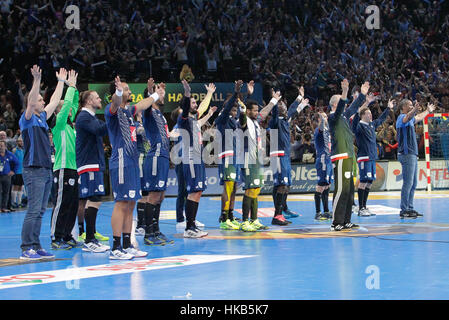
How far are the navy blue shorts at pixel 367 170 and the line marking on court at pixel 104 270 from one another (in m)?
5.89

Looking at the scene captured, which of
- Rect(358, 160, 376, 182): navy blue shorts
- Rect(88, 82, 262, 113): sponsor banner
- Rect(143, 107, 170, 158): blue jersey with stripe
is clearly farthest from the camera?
Rect(88, 82, 262, 113): sponsor banner

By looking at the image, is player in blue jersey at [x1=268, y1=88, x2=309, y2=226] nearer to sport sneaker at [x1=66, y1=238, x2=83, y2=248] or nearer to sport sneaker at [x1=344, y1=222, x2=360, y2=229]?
sport sneaker at [x1=344, y1=222, x2=360, y2=229]

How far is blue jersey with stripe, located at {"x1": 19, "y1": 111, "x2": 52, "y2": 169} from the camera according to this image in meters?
8.43

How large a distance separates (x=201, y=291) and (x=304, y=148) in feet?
51.1

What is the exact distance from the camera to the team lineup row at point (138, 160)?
8.26 meters

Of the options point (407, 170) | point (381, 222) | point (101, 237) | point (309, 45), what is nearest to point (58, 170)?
point (101, 237)

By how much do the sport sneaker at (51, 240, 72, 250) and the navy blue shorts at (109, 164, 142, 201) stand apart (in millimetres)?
1826

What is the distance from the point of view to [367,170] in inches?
530

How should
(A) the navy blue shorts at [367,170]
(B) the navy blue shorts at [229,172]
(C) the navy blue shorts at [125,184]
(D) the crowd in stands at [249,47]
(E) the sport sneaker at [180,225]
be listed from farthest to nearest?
(D) the crowd in stands at [249,47]
(A) the navy blue shorts at [367,170]
(E) the sport sneaker at [180,225]
(B) the navy blue shorts at [229,172]
(C) the navy blue shorts at [125,184]

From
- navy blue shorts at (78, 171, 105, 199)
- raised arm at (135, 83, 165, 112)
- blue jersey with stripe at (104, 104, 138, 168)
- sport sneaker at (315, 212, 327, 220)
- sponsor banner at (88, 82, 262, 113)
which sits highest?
sponsor banner at (88, 82, 262, 113)

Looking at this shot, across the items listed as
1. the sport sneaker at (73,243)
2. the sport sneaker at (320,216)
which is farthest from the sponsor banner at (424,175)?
the sport sneaker at (73,243)

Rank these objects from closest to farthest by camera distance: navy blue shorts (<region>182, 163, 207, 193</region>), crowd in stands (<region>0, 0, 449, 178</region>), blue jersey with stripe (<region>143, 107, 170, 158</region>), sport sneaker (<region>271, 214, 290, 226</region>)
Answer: blue jersey with stripe (<region>143, 107, 170, 158</region>), navy blue shorts (<region>182, 163, 207, 193</region>), sport sneaker (<region>271, 214, 290, 226</region>), crowd in stands (<region>0, 0, 449, 178</region>)

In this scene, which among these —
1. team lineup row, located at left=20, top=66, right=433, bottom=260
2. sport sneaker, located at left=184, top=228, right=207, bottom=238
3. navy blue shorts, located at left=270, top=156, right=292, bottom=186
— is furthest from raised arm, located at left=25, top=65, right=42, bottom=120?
navy blue shorts, located at left=270, top=156, right=292, bottom=186

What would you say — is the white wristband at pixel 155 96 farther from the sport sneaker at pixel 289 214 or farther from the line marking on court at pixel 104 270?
the sport sneaker at pixel 289 214
